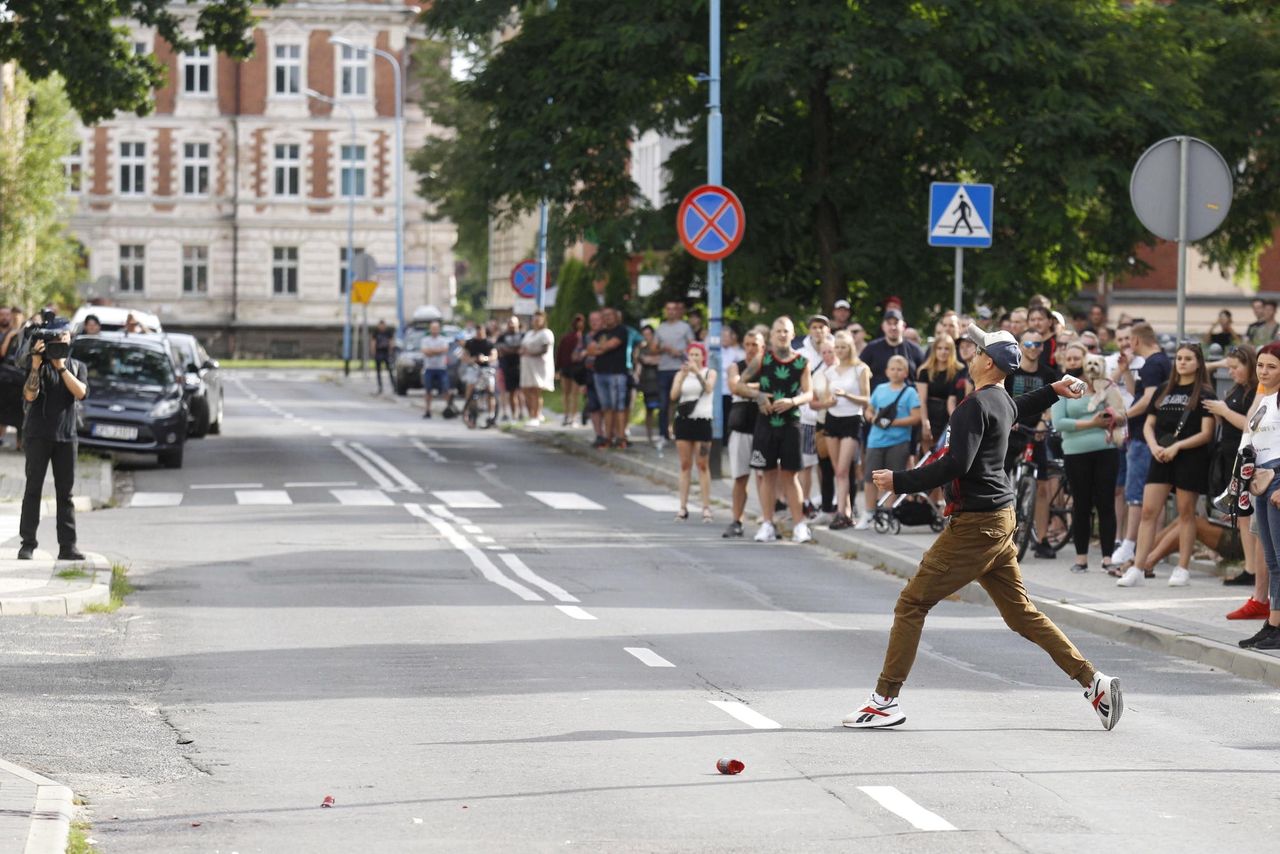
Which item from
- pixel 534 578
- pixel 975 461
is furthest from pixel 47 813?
pixel 534 578

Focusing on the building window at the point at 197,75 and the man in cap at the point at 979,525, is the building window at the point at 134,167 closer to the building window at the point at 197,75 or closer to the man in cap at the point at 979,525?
the building window at the point at 197,75

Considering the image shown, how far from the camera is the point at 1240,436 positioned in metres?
15.3

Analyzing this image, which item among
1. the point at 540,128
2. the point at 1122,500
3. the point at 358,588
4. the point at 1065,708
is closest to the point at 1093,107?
the point at 540,128

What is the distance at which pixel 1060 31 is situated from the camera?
29.5 metres

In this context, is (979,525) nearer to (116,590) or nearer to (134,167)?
(116,590)

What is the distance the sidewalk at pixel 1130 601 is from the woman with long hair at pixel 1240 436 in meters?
0.18

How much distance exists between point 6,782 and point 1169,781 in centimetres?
436

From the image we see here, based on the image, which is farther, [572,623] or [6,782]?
[572,623]

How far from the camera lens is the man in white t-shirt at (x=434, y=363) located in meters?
40.9

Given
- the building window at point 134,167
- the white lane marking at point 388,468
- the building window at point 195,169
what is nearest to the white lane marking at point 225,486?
the white lane marking at point 388,468

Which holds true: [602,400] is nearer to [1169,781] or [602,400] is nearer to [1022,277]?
[1022,277]

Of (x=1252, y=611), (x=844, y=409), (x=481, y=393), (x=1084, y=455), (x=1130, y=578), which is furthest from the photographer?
(x=481, y=393)

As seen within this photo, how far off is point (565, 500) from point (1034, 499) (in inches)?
295

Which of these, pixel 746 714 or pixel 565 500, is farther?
pixel 565 500
